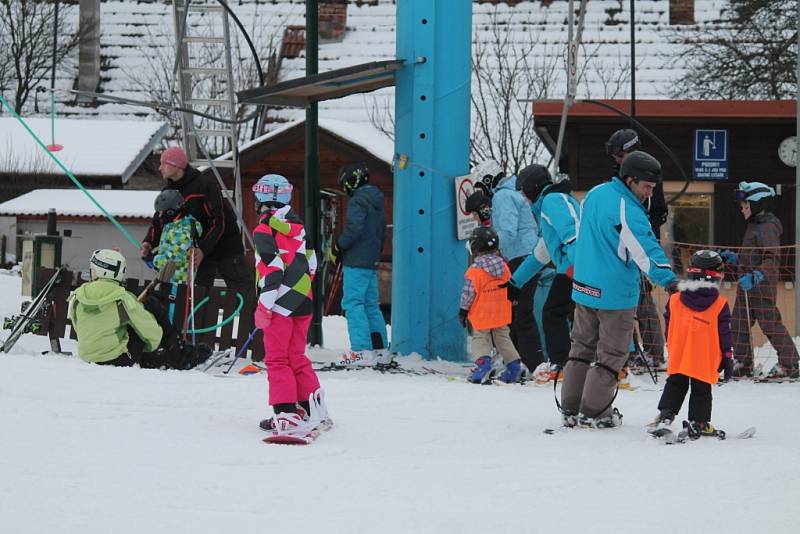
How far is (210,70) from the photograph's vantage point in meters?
13.3

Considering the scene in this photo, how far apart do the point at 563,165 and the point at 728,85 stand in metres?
7.89

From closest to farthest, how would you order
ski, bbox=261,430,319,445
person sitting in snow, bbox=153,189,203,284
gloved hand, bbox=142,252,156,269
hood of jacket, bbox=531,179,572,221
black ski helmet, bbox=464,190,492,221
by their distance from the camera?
ski, bbox=261,430,319,445, hood of jacket, bbox=531,179,572,221, black ski helmet, bbox=464,190,492,221, person sitting in snow, bbox=153,189,203,284, gloved hand, bbox=142,252,156,269

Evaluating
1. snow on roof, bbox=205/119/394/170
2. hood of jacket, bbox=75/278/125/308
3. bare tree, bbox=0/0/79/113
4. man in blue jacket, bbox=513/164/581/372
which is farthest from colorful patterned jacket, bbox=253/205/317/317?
bare tree, bbox=0/0/79/113

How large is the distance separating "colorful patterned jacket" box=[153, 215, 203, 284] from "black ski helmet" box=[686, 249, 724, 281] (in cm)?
430

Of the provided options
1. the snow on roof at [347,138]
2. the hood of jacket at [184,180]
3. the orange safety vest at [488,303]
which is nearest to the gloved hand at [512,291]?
the orange safety vest at [488,303]

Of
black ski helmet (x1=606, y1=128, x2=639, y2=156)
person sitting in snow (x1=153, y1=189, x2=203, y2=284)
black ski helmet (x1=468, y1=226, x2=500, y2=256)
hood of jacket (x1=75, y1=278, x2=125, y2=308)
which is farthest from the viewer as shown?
person sitting in snow (x1=153, y1=189, x2=203, y2=284)

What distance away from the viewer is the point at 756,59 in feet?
87.3

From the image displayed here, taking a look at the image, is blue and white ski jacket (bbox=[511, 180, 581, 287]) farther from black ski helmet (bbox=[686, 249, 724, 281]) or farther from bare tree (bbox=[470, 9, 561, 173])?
bare tree (bbox=[470, 9, 561, 173])

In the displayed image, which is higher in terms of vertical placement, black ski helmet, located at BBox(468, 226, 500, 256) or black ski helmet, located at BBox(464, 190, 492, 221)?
black ski helmet, located at BBox(464, 190, 492, 221)

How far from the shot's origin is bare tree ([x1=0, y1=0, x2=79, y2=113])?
136 ft

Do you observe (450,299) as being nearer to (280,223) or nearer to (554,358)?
(554,358)

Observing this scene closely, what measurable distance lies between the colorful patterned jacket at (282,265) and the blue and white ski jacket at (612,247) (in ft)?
5.09

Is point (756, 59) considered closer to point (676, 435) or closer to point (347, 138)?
point (347, 138)

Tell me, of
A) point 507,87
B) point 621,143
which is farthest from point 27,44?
point 621,143
